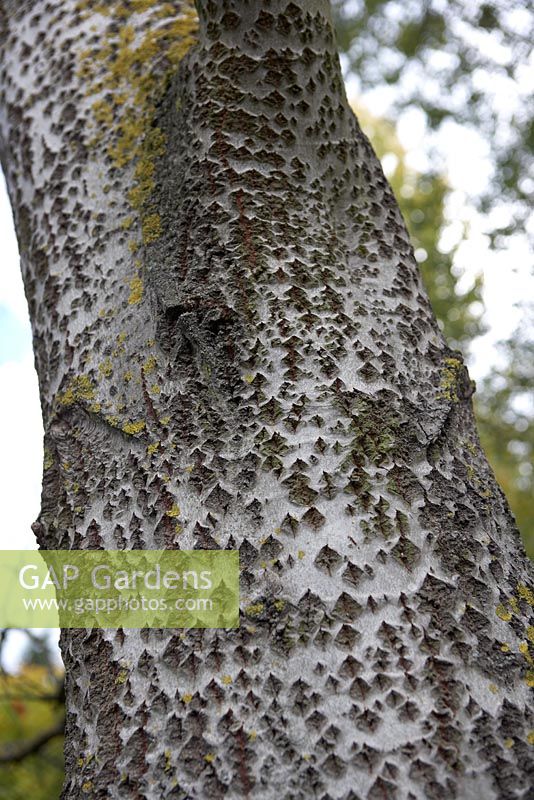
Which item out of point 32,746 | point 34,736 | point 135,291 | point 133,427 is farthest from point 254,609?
point 34,736

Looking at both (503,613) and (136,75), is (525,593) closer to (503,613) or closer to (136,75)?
(503,613)

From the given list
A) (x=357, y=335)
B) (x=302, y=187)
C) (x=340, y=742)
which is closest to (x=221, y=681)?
(x=340, y=742)

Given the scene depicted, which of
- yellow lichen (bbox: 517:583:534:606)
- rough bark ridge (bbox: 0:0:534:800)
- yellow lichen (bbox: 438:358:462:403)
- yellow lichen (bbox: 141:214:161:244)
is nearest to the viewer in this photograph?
rough bark ridge (bbox: 0:0:534:800)

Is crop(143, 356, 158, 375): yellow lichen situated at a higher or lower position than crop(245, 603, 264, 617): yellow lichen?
higher

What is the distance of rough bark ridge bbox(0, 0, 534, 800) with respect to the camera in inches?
33.7

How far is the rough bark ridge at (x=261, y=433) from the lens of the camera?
0.86 metres

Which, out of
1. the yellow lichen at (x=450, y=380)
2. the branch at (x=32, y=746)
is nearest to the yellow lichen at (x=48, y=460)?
the yellow lichen at (x=450, y=380)

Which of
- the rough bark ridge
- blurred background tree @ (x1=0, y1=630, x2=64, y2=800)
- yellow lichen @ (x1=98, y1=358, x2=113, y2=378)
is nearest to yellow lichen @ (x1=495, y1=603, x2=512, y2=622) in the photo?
the rough bark ridge

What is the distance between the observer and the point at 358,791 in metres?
0.81

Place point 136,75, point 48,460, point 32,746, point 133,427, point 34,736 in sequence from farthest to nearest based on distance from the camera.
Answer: point 34,736, point 32,746, point 136,75, point 48,460, point 133,427

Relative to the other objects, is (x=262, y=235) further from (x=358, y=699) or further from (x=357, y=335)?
(x=358, y=699)

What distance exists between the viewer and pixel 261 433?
102 cm

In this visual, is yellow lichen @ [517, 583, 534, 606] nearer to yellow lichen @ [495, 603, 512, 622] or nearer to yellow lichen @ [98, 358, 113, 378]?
yellow lichen @ [495, 603, 512, 622]

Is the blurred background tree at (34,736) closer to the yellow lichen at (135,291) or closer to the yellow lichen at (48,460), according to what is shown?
the yellow lichen at (48,460)
